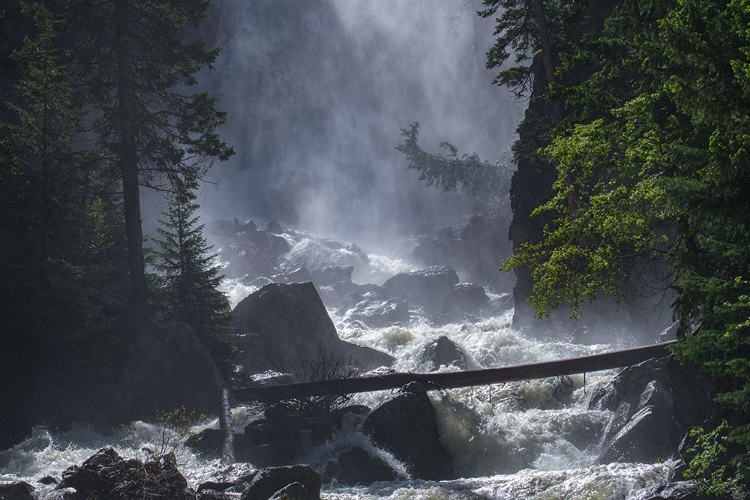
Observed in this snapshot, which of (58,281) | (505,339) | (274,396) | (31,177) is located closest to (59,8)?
(31,177)

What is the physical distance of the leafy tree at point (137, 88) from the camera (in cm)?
2259

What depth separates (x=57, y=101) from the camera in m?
20.6

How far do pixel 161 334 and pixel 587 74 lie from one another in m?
23.1

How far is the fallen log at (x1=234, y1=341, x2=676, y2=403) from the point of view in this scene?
687 inches

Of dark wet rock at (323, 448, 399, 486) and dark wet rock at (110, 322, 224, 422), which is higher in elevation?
dark wet rock at (110, 322, 224, 422)

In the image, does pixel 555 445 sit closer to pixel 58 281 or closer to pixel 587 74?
pixel 58 281

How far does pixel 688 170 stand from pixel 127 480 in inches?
489

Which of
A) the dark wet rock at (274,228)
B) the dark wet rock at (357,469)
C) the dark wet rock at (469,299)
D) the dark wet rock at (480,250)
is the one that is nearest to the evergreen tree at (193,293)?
the dark wet rock at (357,469)

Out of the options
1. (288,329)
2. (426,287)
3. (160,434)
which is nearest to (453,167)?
(426,287)

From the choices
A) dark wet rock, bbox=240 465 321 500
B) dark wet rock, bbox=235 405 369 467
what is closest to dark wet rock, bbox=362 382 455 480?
dark wet rock, bbox=235 405 369 467

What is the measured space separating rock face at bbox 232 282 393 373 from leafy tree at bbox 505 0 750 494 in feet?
68.3

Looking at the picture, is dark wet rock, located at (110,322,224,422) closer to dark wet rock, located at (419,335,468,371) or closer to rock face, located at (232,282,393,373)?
rock face, located at (232,282,393,373)

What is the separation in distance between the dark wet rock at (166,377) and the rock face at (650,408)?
13255 mm

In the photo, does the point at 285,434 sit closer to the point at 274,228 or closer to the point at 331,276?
the point at 331,276
